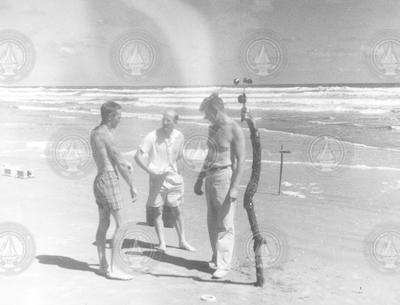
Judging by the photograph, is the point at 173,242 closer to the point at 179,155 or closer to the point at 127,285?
the point at 179,155

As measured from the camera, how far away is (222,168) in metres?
4.58

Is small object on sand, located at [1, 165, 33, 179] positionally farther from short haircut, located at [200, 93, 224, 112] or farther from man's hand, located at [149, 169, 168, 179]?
short haircut, located at [200, 93, 224, 112]

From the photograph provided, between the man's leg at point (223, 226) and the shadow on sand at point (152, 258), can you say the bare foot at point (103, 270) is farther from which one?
the man's leg at point (223, 226)

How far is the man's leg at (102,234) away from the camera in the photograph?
4512 mm

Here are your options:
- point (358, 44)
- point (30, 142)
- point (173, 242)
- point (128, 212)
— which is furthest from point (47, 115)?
point (358, 44)

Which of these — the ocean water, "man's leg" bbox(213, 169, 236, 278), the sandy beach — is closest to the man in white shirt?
the sandy beach

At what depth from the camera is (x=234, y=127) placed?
448 centimetres
